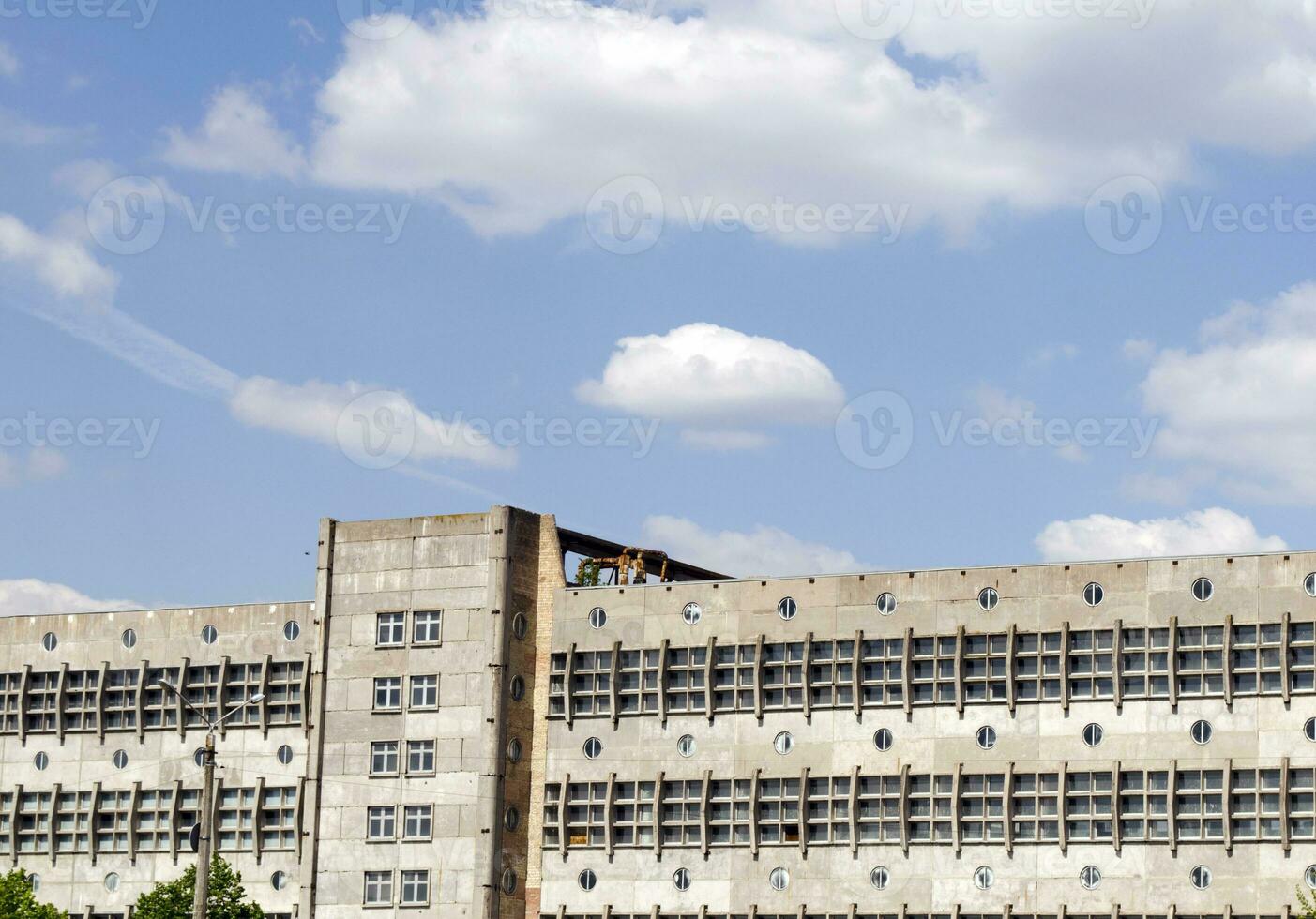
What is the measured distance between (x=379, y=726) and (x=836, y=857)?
22.6 m

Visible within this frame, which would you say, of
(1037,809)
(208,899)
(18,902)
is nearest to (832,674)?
(1037,809)

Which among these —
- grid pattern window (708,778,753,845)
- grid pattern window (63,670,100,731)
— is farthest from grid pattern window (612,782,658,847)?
grid pattern window (63,670,100,731)

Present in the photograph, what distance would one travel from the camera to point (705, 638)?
3716 inches

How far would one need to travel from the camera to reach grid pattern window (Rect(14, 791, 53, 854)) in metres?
106

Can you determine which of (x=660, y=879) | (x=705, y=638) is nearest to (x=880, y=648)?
(x=705, y=638)

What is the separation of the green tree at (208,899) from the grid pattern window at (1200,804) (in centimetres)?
4187

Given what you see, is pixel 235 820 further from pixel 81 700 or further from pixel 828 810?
pixel 828 810

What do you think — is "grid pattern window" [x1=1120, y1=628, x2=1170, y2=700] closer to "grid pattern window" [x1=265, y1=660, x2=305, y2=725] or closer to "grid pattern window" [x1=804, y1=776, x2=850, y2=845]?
"grid pattern window" [x1=804, y1=776, x2=850, y2=845]

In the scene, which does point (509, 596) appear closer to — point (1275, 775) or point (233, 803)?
point (233, 803)

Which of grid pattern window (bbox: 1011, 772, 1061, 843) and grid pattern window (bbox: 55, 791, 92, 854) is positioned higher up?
grid pattern window (bbox: 1011, 772, 1061, 843)

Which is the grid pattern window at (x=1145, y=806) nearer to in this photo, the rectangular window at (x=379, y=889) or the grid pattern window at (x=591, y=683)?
the grid pattern window at (x=591, y=683)

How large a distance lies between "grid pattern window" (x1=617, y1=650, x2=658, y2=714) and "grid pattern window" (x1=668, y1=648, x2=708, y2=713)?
70 cm

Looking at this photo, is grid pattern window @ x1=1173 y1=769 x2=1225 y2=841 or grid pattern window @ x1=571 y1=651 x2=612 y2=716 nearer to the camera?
grid pattern window @ x1=1173 y1=769 x2=1225 y2=841

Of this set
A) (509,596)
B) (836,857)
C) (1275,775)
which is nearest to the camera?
(1275,775)
